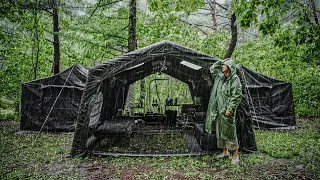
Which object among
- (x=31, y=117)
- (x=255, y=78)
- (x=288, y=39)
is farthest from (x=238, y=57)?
(x=31, y=117)

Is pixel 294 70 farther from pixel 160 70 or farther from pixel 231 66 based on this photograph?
pixel 231 66

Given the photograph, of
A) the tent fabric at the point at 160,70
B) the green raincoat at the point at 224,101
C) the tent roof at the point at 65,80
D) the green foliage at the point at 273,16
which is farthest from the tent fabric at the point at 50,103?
the green foliage at the point at 273,16

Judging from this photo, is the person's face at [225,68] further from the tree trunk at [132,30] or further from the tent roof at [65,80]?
the tree trunk at [132,30]

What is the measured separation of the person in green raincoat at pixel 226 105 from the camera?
4.55 metres

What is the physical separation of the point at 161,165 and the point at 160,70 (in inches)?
175

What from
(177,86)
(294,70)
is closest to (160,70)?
(177,86)

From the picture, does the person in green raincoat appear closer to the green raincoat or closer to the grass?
the green raincoat

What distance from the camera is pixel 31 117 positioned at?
795 centimetres

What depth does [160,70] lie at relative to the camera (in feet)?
27.8

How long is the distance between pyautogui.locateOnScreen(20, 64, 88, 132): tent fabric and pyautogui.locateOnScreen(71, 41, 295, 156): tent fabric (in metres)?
1.31

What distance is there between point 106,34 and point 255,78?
6.48 metres

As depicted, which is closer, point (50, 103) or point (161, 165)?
point (161, 165)

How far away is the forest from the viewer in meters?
4.02

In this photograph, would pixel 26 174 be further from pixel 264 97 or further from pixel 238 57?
A: pixel 238 57
